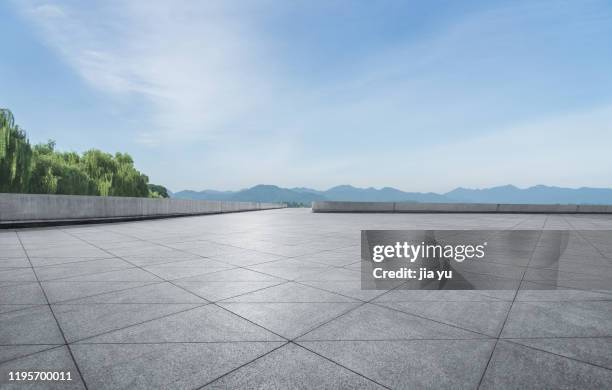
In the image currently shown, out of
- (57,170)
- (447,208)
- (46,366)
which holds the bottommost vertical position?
(46,366)

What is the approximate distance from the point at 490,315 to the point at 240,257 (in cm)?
523

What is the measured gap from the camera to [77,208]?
16078 millimetres

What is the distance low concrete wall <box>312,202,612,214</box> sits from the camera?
30812 millimetres

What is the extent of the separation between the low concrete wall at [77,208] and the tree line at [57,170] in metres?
11.9

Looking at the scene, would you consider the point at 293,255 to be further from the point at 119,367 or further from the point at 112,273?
the point at 119,367

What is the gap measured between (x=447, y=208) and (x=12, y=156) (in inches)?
1366

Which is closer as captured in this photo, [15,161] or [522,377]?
[522,377]

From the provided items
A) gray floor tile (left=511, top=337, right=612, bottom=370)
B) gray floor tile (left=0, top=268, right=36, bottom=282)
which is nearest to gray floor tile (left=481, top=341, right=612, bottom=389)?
gray floor tile (left=511, top=337, right=612, bottom=370)

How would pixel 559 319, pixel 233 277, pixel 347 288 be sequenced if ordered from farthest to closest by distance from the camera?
1. pixel 233 277
2. pixel 347 288
3. pixel 559 319

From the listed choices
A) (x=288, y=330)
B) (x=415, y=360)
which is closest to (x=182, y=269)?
(x=288, y=330)

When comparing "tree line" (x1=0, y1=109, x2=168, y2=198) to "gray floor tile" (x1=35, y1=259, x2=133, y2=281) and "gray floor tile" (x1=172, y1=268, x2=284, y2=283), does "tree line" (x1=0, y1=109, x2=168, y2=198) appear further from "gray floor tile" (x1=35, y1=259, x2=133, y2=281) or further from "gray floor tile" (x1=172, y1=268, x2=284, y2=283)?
"gray floor tile" (x1=172, y1=268, x2=284, y2=283)

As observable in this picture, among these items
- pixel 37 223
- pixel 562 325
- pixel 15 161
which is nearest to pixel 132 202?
pixel 37 223

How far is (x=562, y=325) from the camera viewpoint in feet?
12.2

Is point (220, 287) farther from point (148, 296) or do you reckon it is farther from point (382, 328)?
point (382, 328)
